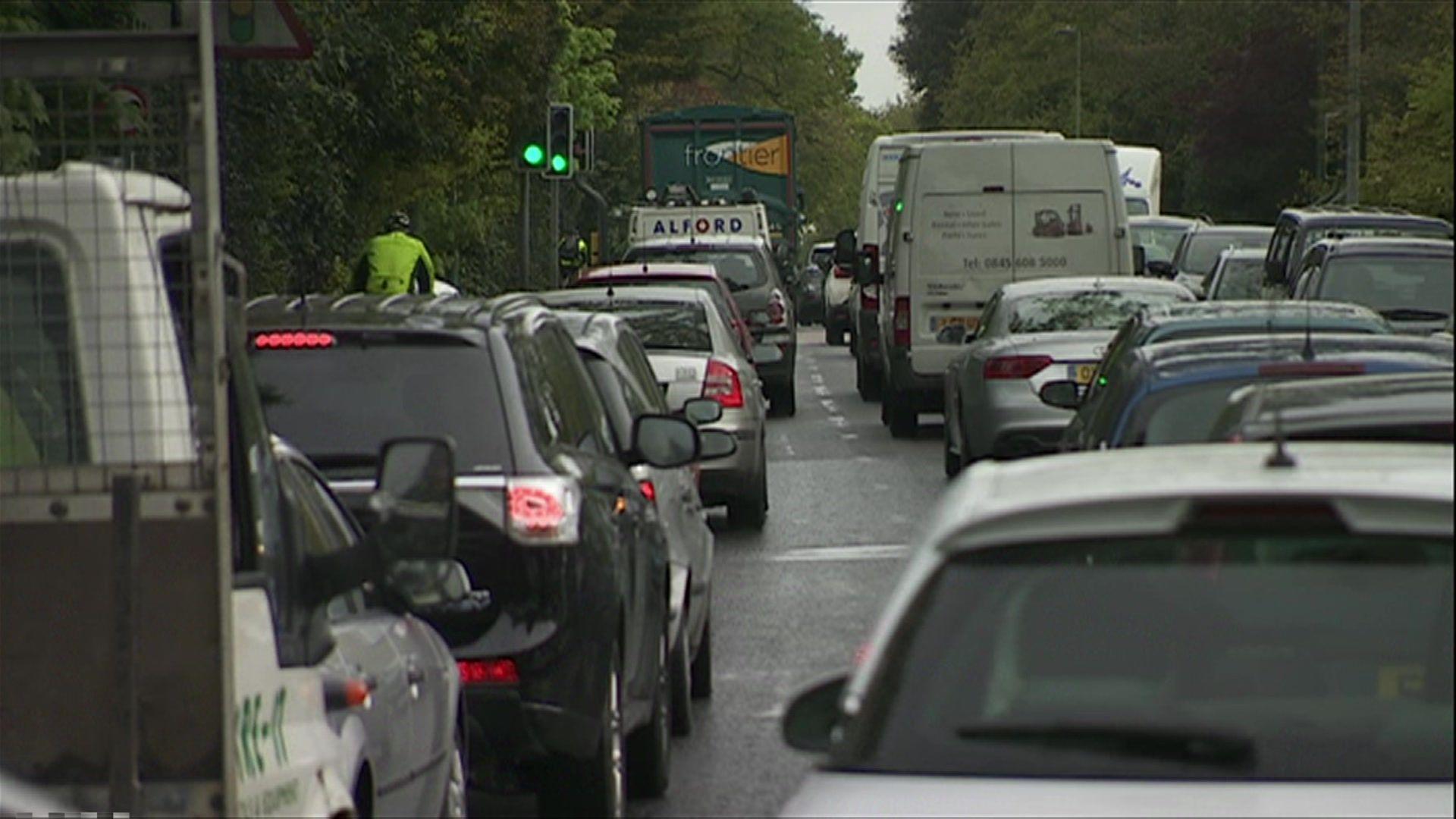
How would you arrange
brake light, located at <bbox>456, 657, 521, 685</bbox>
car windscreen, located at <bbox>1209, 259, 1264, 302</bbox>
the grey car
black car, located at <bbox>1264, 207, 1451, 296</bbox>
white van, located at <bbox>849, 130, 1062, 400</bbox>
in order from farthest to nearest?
white van, located at <bbox>849, 130, 1062, 400</bbox>, car windscreen, located at <bbox>1209, 259, 1264, 302</bbox>, black car, located at <bbox>1264, 207, 1451, 296</bbox>, brake light, located at <bbox>456, 657, 521, 685</bbox>, the grey car

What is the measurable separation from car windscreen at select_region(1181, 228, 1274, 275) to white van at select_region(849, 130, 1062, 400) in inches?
106

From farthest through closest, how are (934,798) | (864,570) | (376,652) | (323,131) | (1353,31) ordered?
1. (1353,31)
2. (323,131)
3. (864,570)
4. (376,652)
5. (934,798)

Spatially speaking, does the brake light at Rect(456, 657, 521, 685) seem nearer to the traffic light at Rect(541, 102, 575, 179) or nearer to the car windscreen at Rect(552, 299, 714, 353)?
the car windscreen at Rect(552, 299, 714, 353)

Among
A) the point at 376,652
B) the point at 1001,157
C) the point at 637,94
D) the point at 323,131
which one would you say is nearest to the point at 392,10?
the point at 323,131

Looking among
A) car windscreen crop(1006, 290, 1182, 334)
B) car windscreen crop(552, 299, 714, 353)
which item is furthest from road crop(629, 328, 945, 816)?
car windscreen crop(1006, 290, 1182, 334)

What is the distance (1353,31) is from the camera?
49844 mm

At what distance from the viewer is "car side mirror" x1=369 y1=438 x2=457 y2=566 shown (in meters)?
6.47

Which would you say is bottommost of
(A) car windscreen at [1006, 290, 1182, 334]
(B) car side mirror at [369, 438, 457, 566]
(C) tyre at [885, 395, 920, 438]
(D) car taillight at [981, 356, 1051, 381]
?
(C) tyre at [885, 395, 920, 438]

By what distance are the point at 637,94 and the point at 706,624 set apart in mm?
62232

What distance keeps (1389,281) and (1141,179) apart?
3110 centimetres

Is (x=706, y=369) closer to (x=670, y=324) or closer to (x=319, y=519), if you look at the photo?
(x=670, y=324)

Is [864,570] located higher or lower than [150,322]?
lower

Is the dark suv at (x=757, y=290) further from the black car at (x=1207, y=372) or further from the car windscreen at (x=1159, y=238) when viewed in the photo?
the black car at (x=1207, y=372)

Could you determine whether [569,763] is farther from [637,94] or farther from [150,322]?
[637,94]
